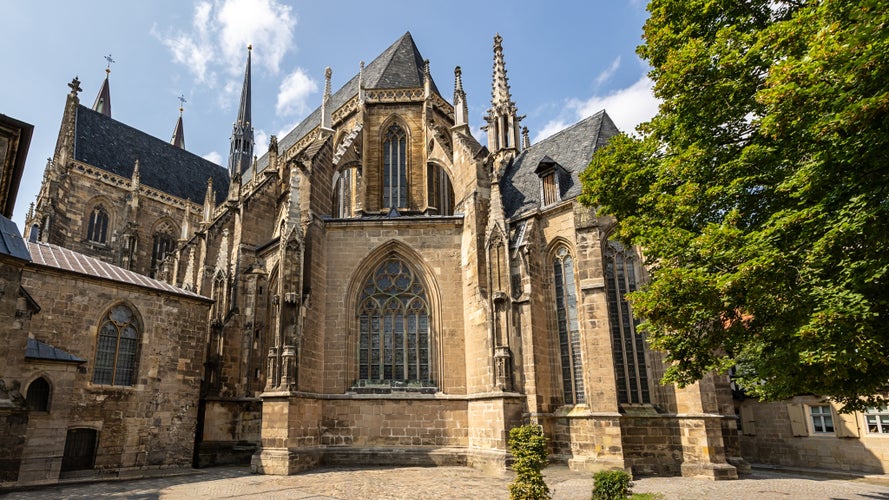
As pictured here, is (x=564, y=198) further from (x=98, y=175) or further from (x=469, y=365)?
(x=98, y=175)

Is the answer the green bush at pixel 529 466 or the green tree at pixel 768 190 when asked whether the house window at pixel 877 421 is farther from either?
the green bush at pixel 529 466

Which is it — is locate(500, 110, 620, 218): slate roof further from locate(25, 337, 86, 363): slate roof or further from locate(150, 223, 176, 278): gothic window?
locate(150, 223, 176, 278): gothic window

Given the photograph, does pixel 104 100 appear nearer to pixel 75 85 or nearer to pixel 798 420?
pixel 75 85

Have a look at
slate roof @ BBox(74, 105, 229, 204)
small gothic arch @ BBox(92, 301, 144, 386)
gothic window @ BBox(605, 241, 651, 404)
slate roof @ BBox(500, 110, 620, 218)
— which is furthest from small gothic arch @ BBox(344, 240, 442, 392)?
slate roof @ BBox(74, 105, 229, 204)

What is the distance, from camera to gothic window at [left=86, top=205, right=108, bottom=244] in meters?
29.9

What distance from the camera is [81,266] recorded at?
1443 centimetres

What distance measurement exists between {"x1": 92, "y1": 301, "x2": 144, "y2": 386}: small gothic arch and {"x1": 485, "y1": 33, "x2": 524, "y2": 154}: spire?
15596mm

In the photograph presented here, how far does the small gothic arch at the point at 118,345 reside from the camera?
14.1 meters

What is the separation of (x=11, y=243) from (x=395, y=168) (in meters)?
13.5

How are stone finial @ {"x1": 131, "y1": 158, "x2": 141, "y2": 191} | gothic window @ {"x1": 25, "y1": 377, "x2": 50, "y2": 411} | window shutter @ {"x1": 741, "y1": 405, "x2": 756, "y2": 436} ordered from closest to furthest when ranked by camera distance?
gothic window @ {"x1": 25, "y1": 377, "x2": 50, "y2": 411}
window shutter @ {"x1": 741, "y1": 405, "x2": 756, "y2": 436}
stone finial @ {"x1": 131, "y1": 158, "x2": 141, "y2": 191}

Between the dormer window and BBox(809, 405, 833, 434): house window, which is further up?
the dormer window

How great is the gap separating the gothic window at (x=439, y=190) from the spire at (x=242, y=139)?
28.2 meters

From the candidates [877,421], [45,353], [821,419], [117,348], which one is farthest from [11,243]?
[877,421]

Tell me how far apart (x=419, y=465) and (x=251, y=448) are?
5.77m
